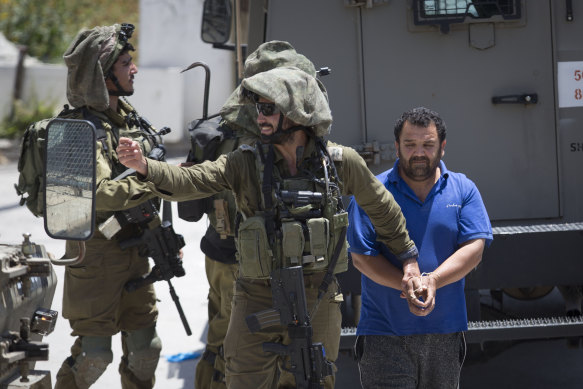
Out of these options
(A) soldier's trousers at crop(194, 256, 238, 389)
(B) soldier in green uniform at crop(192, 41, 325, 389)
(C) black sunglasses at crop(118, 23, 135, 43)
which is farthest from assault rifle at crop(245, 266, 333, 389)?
(C) black sunglasses at crop(118, 23, 135, 43)

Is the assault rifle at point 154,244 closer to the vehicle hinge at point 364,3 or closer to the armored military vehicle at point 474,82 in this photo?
the armored military vehicle at point 474,82

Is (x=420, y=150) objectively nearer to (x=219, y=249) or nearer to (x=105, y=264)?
(x=219, y=249)

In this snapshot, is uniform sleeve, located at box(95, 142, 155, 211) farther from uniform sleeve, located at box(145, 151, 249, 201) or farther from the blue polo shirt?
the blue polo shirt

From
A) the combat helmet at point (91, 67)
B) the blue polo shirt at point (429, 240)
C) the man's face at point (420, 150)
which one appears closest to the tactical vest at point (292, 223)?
the blue polo shirt at point (429, 240)

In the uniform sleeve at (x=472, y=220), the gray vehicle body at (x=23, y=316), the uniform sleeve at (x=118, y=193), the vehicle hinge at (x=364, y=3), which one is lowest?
the gray vehicle body at (x=23, y=316)

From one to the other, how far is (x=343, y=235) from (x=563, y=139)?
1860 millimetres

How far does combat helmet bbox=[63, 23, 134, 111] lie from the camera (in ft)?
14.3

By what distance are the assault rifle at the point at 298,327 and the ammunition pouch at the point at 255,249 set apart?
0.05m

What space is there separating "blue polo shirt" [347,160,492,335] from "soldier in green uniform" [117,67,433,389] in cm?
10

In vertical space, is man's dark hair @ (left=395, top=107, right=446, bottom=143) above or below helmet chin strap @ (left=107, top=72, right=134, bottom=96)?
below

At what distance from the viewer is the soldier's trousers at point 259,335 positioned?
3.51 m

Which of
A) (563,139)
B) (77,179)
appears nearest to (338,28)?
(563,139)

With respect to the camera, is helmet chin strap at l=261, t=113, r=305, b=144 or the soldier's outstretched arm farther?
helmet chin strap at l=261, t=113, r=305, b=144

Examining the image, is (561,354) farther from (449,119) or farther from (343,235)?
(343,235)
